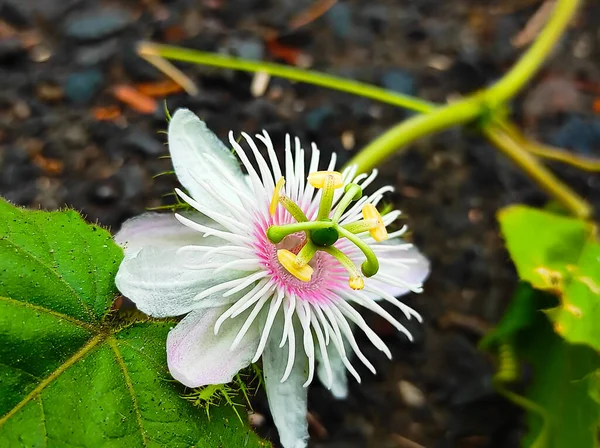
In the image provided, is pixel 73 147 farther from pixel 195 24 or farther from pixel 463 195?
pixel 463 195

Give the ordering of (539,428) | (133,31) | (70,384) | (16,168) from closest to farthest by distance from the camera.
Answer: (70,384) < (539,428) < (16,168) < (133,31)

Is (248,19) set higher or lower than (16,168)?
higher

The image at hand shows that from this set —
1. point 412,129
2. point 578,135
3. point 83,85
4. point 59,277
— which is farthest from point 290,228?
point 578,135

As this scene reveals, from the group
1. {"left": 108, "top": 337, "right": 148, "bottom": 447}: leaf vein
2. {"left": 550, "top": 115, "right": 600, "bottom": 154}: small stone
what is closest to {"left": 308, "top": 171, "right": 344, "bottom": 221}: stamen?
{"left": 108, "top": 337, "right": 148, "bottom": 447}: leaf vein

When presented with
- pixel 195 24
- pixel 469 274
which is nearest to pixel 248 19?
pixel 195 24

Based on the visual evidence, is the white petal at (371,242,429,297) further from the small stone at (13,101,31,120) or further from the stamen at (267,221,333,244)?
the small stone at (13,101,31,120)

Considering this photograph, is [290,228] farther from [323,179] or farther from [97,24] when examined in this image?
[97,24]

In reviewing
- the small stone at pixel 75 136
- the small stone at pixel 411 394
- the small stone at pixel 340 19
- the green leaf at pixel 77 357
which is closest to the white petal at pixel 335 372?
the green leaf at pixel 77 357
